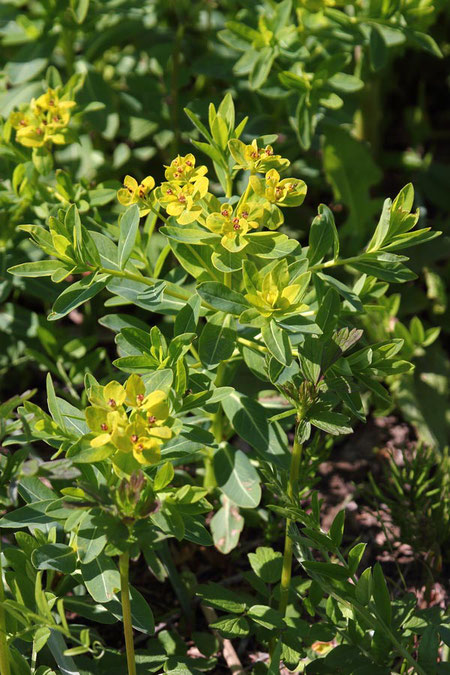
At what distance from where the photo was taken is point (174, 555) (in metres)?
2.23

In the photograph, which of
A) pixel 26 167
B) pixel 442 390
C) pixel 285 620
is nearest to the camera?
pixel 285 620

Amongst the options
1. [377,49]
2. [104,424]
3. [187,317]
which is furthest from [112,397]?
[377,49]

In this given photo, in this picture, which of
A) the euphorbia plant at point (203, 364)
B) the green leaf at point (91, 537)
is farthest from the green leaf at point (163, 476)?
the green leaf at point (91, 537)

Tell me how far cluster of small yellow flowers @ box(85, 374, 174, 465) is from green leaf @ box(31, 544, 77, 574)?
304 millimetres

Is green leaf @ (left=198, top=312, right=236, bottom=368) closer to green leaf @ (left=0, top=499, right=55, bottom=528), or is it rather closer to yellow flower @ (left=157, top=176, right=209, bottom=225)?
yellow flower @ (left=157, top=176, right=209, bottom=225)

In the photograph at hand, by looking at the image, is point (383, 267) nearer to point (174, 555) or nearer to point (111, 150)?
point (174, 555)

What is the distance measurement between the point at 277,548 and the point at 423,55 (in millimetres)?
2384

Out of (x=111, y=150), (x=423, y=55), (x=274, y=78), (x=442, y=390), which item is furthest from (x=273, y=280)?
(x=423, y=55)

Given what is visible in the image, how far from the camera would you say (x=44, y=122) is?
2.06 metres

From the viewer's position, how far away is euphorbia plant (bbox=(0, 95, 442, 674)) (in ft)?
4.77

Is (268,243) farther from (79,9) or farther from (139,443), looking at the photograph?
(79,9)

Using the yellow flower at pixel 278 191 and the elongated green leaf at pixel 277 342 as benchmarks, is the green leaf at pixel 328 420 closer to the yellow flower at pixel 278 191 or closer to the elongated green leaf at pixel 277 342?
the elongated green leaf at pixel 277 342

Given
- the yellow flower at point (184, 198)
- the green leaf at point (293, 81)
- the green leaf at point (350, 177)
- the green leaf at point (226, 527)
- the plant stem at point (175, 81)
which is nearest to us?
the yellow flower at point (184, 198)

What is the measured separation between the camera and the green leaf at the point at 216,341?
1.69 meters
